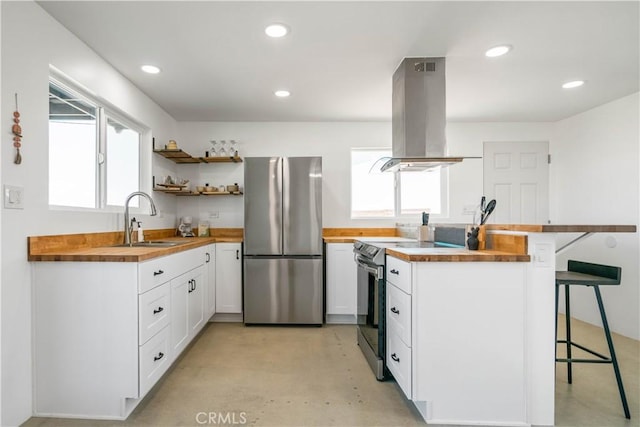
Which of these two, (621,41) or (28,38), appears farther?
(621,41)

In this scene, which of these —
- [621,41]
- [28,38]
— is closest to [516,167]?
[621,41]

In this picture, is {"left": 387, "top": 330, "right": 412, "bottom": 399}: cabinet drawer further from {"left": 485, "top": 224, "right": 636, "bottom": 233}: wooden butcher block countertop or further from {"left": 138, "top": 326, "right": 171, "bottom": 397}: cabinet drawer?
{"left": 138, "top": 326, "right": 171, "bottom": 397}: cabinet drawer

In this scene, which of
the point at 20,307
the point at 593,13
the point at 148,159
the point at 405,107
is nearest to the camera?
the point at 20,307

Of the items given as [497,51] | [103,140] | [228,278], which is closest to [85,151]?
[103,140]

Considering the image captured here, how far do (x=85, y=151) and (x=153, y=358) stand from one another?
1.59 m

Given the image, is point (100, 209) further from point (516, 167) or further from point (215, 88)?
point (516, 167)

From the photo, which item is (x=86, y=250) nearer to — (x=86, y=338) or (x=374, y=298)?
(x=86, y=338)

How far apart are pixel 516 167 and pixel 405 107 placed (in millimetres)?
2455

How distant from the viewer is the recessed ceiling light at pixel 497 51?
221 cm

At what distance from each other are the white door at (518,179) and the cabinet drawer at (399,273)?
2608mm

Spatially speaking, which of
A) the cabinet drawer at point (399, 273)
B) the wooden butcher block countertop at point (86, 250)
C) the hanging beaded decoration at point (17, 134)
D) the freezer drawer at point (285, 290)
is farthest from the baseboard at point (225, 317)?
the hanging beaded decoration at point (17, 134)

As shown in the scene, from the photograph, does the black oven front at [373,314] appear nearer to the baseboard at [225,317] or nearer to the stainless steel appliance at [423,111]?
the stainless steel appliance at [423,111]

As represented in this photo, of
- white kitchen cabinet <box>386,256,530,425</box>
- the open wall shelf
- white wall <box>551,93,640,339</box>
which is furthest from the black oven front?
white wall <box>551,93,640,339</box>

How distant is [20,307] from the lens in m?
1.65
